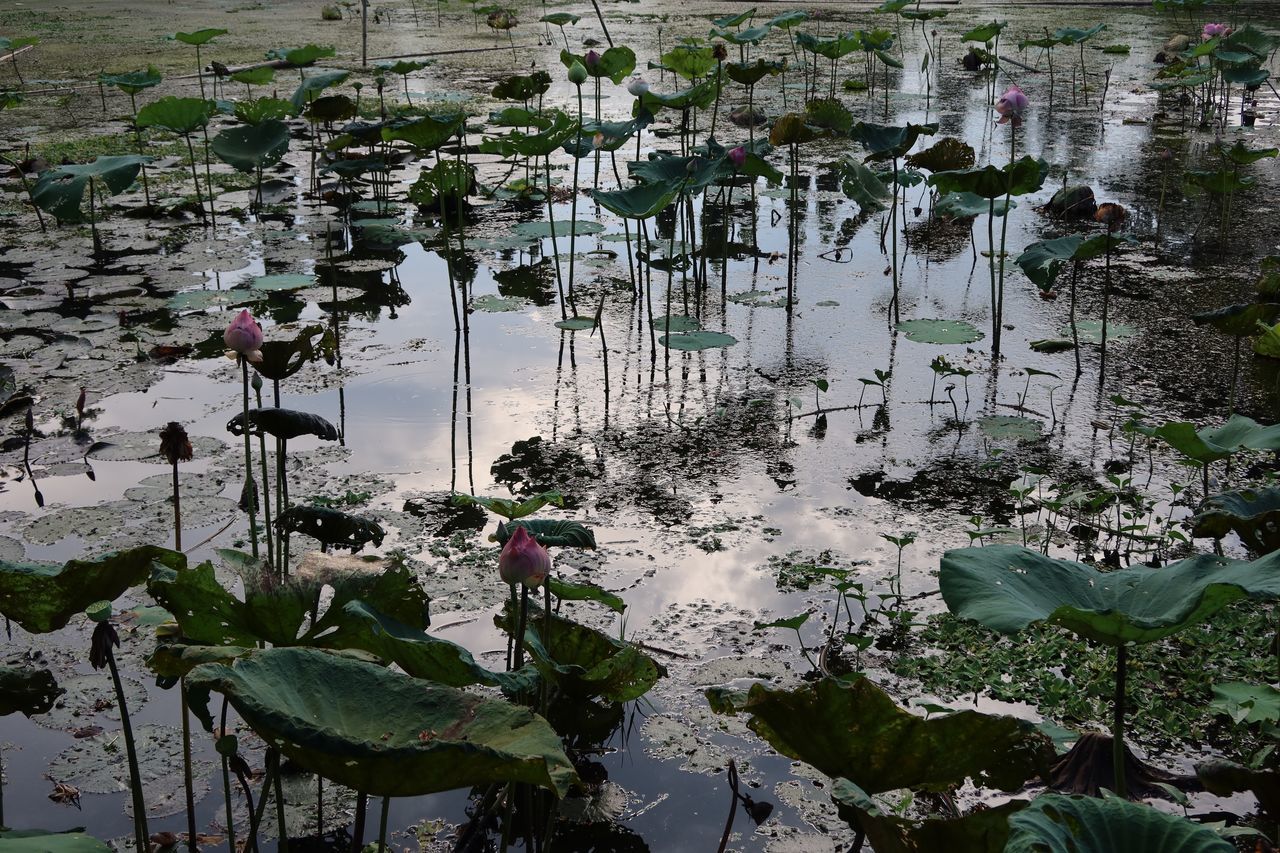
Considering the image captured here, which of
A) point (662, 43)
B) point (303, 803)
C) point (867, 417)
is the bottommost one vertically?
point (303, 803)

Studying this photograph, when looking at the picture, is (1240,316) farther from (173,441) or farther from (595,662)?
(173,441)

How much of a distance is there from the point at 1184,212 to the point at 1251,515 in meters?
4.00

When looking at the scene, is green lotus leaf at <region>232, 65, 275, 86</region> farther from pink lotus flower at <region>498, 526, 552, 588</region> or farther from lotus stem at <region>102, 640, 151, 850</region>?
pink lotus flower at <region>498, 526, 552, 588</region>

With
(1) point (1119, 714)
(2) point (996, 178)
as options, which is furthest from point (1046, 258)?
(1) point (1119, 714)

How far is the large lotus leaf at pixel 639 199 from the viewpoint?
3.55 meters

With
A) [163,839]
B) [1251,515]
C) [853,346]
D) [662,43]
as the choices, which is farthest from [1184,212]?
[662,43]

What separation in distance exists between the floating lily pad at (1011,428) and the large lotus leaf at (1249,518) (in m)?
1.18

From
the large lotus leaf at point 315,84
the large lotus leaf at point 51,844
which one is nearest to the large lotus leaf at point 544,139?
the large lotus leaf at point 315,84

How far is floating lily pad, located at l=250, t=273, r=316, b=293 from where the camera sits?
4.31m

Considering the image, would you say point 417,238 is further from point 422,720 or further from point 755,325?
point 422,720

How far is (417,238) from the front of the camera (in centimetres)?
508

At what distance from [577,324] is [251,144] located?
2.07 m

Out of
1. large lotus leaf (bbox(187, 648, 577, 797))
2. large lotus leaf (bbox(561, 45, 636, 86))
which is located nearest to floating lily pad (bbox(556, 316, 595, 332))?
large lotus leaf (bbox(561, 45, 636, 86))

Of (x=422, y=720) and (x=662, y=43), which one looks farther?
(x=662, y=43)
